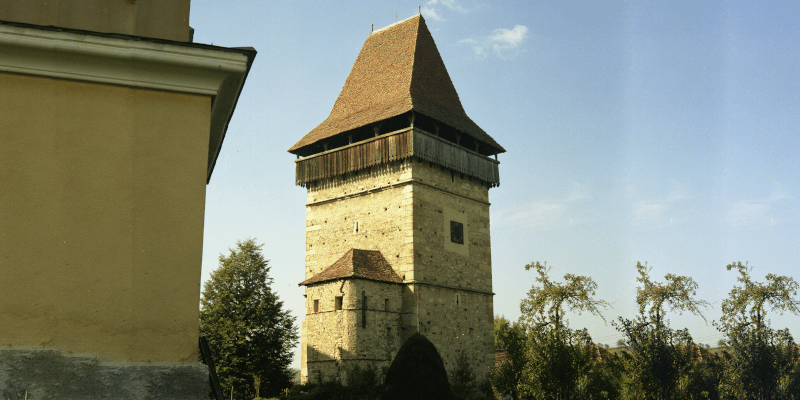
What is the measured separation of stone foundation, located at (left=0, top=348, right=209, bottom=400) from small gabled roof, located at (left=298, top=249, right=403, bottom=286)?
1814 centimetres

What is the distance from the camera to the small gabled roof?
74.8 ft

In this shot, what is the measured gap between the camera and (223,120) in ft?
18.9

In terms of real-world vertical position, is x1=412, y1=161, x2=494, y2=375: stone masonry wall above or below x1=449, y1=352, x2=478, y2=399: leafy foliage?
above

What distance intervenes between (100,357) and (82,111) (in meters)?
1.77

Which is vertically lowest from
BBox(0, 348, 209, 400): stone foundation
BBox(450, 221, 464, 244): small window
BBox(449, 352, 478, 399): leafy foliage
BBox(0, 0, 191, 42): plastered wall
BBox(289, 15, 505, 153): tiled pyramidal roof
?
BBox(449, 352, 478, 399): leafy foliage

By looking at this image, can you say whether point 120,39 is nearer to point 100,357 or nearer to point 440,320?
point 100,357

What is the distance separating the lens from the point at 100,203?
14.4 feet

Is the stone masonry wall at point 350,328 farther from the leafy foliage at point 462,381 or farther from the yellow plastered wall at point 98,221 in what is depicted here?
the yellow plastered wall at point 98,221

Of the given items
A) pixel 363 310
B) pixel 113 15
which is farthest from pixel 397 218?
pixel 113 15

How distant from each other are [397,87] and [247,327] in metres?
12.4

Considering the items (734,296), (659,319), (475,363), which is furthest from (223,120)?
(734,296)

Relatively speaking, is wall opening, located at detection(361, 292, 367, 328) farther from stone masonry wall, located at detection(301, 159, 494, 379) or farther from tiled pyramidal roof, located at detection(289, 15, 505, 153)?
tiled pyramidal roof, located at detection(289, 15, 505, 153)

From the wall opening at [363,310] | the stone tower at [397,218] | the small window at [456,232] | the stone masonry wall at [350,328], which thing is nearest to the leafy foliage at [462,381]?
the stone tower at [397,218]

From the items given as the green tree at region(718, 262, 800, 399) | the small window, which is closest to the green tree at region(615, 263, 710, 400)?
the green tree at region(718, 262, 800, 399)
